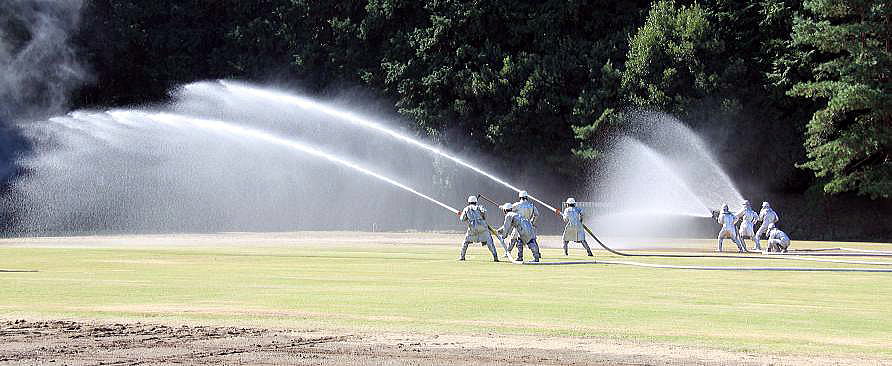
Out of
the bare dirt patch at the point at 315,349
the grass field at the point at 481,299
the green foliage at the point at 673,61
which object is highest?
the green foliage at the point at 673,61

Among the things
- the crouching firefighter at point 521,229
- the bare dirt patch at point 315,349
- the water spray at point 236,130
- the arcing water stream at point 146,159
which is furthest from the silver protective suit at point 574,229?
the arcing water stream at point 146,159

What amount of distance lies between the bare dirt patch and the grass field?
79 centimetres

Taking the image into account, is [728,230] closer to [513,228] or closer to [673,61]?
[513,228]

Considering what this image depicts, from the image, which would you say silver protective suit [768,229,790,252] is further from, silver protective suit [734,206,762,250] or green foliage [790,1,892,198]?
green foliage [790,1,892,198]

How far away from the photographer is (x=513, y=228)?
33469 millimetres

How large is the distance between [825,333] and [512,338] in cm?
372

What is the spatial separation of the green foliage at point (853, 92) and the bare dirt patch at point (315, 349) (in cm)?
4639

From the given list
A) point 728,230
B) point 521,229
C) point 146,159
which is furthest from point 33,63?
point 521,229

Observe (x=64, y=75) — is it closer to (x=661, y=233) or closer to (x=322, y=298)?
(x=661, y=233)

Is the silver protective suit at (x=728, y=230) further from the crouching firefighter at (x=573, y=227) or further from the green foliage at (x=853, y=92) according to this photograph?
the green foliage at (x=853, y=92)

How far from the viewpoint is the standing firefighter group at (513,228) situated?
3322 centimetres

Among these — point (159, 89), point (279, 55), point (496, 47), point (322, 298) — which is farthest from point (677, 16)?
point (322, 298)

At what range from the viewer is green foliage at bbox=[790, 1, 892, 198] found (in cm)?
5888

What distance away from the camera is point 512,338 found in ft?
50.6
